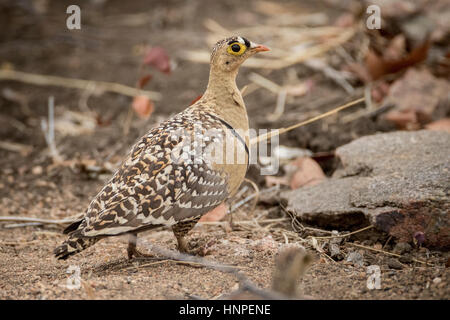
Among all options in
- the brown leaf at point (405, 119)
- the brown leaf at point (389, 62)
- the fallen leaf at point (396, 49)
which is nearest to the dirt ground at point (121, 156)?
the brown leaf at point (405, 119)

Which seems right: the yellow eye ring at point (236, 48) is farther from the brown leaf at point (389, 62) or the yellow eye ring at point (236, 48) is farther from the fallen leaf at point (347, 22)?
the fallen leaf at point (347, 22)

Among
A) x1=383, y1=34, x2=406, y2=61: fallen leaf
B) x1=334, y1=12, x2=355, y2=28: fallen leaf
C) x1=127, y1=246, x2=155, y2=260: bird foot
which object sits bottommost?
x1=127, y1=246, x2=155, y2=260: bird foot

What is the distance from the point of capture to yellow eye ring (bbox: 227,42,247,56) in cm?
376

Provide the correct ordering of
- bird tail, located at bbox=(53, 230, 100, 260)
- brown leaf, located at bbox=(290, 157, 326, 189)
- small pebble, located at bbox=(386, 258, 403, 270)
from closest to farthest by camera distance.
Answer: bird tail, located at bbox=(53, 230, 100, 260) → small pebble, located at bbox=(386, 258, 403, 270) → brown leaf, located at bbox=(290, 157, 326, 189)

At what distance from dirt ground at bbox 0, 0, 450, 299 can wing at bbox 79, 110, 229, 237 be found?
34 centimetres

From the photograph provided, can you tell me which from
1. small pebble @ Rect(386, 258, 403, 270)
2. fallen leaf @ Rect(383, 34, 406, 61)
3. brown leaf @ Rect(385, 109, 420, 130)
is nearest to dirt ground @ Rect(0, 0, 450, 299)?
small pebble @ Rect(386, 258, 403, 270)

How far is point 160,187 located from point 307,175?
1.71 m

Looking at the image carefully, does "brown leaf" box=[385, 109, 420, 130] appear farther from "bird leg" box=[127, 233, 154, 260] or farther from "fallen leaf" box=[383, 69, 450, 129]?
"bird leg" box=[127, 233, 154, 260]

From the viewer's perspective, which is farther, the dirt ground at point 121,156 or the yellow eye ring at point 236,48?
the yellow eye ring at point 236,48

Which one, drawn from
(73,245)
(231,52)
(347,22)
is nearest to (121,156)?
(231,52)

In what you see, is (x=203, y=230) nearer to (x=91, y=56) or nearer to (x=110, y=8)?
(x=91, y=56)

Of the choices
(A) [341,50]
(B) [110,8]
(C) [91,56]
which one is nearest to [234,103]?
(A) [341,50]

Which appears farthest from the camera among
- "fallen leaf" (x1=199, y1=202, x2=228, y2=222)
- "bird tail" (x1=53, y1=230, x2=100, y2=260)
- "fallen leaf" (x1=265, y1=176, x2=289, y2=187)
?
"fallen leaf" (x1=265, y1=176, x2=289, y2=187)

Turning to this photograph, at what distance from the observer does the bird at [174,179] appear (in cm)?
306
